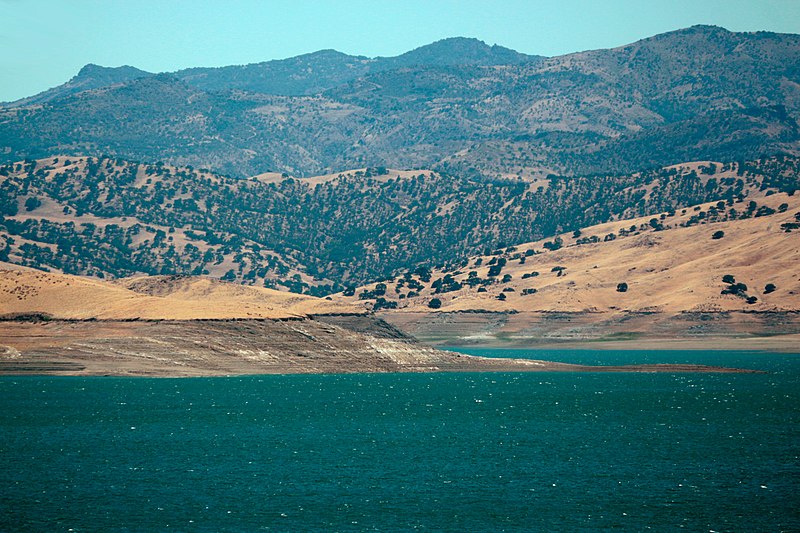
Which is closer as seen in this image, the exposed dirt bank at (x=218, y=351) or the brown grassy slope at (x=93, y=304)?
the exposed dirt bank at (x=218, y=351)

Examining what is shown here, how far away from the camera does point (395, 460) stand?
85125 mm

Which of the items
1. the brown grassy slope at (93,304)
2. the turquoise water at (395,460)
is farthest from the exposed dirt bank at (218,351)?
the turquoise water at (395,460)

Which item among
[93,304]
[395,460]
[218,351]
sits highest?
[93,304]

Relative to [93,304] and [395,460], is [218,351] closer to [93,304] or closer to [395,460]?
[93,304]

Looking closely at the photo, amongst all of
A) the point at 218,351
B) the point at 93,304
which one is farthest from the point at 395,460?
the point at 93,304

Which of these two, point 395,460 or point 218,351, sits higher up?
point 395,460

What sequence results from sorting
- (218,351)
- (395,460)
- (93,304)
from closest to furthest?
(395,460) → (218,351) → (93,304)

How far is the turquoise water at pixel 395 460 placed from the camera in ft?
213

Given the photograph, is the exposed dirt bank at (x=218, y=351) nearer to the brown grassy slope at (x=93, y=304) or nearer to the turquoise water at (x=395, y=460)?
the brown grassy slope at (x=93, y=304)

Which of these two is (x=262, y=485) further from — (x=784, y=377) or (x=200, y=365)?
(x=784, y=377)

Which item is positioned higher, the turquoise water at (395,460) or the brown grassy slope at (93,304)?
the brown grassy slope at (93,304)

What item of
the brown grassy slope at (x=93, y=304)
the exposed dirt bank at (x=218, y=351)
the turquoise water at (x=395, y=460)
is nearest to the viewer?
the turquoise water at (x=395, y=460)

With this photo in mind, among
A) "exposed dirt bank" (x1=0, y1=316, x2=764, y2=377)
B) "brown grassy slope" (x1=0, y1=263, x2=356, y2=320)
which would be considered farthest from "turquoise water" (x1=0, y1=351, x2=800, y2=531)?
"brown grassy slope" (x1=0, y1=263, x2=356, y2=320)

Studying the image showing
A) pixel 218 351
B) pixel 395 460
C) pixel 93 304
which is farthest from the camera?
pixel 93 304
